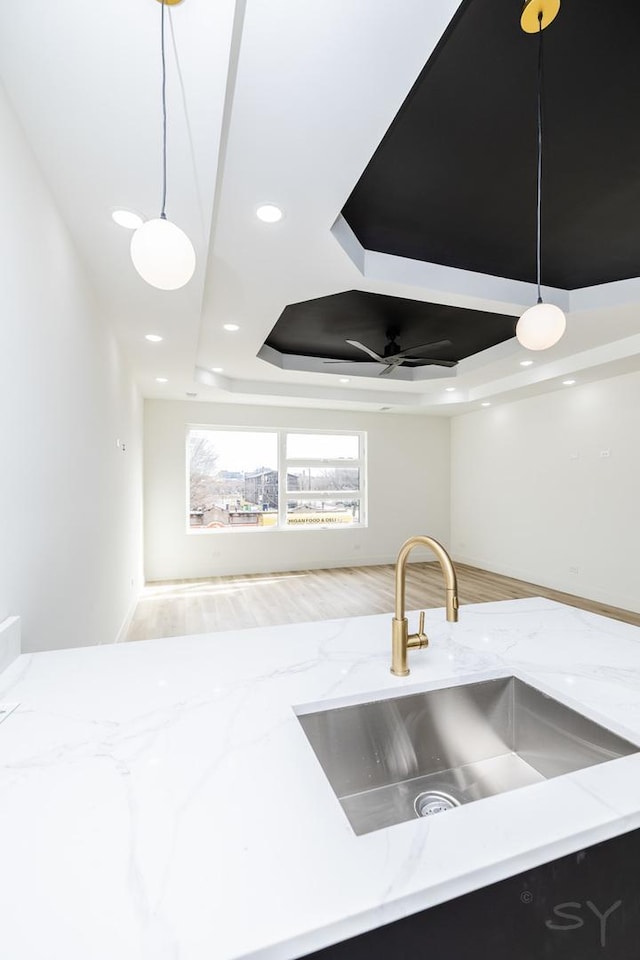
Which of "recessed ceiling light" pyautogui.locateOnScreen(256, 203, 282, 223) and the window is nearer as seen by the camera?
"recessed ceiling light" pyautogui.locateOnScreen(256, 203, 282, 223)

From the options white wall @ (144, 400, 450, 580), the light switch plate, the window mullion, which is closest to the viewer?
the light switch plate

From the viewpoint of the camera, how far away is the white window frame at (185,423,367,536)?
611 cm

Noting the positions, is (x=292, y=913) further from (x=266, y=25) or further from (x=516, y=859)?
(x=266, y=25)

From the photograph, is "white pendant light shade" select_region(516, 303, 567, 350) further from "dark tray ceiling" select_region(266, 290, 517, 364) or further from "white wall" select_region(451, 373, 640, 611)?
"white wall" select_region(451, 373, 640, 611)

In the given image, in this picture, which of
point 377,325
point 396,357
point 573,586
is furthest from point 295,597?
point 573,586

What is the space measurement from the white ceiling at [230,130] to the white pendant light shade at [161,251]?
58 cm

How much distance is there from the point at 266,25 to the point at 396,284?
63.8 inches

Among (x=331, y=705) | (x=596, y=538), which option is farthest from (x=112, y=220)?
(x=596, y=538)

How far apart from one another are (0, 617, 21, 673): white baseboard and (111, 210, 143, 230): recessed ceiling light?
5.64 feet

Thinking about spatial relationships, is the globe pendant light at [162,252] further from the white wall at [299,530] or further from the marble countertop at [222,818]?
the white wall at [299,530]

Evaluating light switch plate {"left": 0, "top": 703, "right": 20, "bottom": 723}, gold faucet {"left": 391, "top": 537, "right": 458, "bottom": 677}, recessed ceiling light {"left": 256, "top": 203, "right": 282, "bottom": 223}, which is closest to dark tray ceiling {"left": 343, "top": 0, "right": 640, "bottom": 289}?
recessed ceiling light {"left": 256, "top": 203, "right": 282, "bottom": 223}

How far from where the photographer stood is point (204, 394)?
5496mm

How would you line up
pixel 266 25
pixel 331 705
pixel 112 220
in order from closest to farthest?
1. pixel 331 705
2. pixel 266 25
3. pixel 112 220
